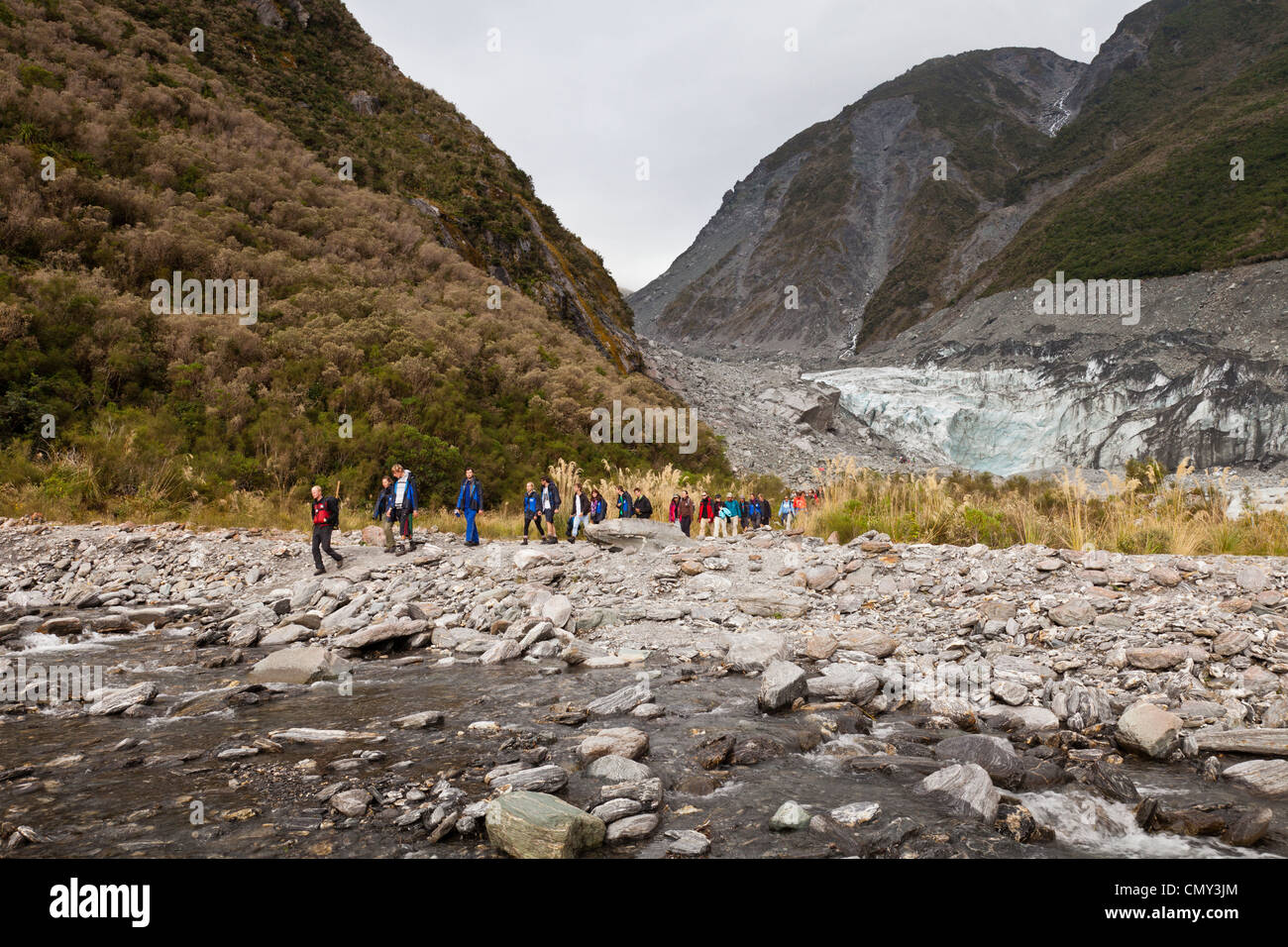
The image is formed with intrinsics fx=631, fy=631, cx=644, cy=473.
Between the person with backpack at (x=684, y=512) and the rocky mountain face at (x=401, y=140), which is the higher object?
the rocky mountain face at (x=401, y=140)

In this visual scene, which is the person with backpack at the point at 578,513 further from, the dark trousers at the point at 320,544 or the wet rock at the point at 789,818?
the wet rock at the point at 789,818

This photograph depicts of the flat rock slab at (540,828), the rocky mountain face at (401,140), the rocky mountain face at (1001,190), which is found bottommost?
the flat rock slab at (540,828)

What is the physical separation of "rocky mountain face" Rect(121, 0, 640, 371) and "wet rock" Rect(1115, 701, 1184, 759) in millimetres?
28750

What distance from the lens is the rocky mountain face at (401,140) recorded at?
3175 centimetres

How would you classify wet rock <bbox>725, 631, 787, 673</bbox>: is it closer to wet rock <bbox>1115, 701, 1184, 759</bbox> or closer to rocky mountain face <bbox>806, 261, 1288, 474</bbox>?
wet rock <bbox>1115, 701, 1184, 759</bbox>

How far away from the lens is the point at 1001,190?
120000mm

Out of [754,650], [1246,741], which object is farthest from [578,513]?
[1246,741]

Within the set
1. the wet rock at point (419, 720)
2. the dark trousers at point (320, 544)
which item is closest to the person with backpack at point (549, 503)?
the dark trousers at point (320, 544)

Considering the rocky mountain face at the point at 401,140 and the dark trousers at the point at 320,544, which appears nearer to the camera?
the dark trousers at the point at 320,544

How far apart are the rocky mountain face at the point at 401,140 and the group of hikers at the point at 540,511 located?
18021 millimetres

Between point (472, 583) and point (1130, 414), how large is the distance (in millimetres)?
48460

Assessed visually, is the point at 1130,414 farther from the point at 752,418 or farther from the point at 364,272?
the point at 364,272

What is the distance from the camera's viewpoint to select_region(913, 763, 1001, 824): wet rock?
3.28 metres
